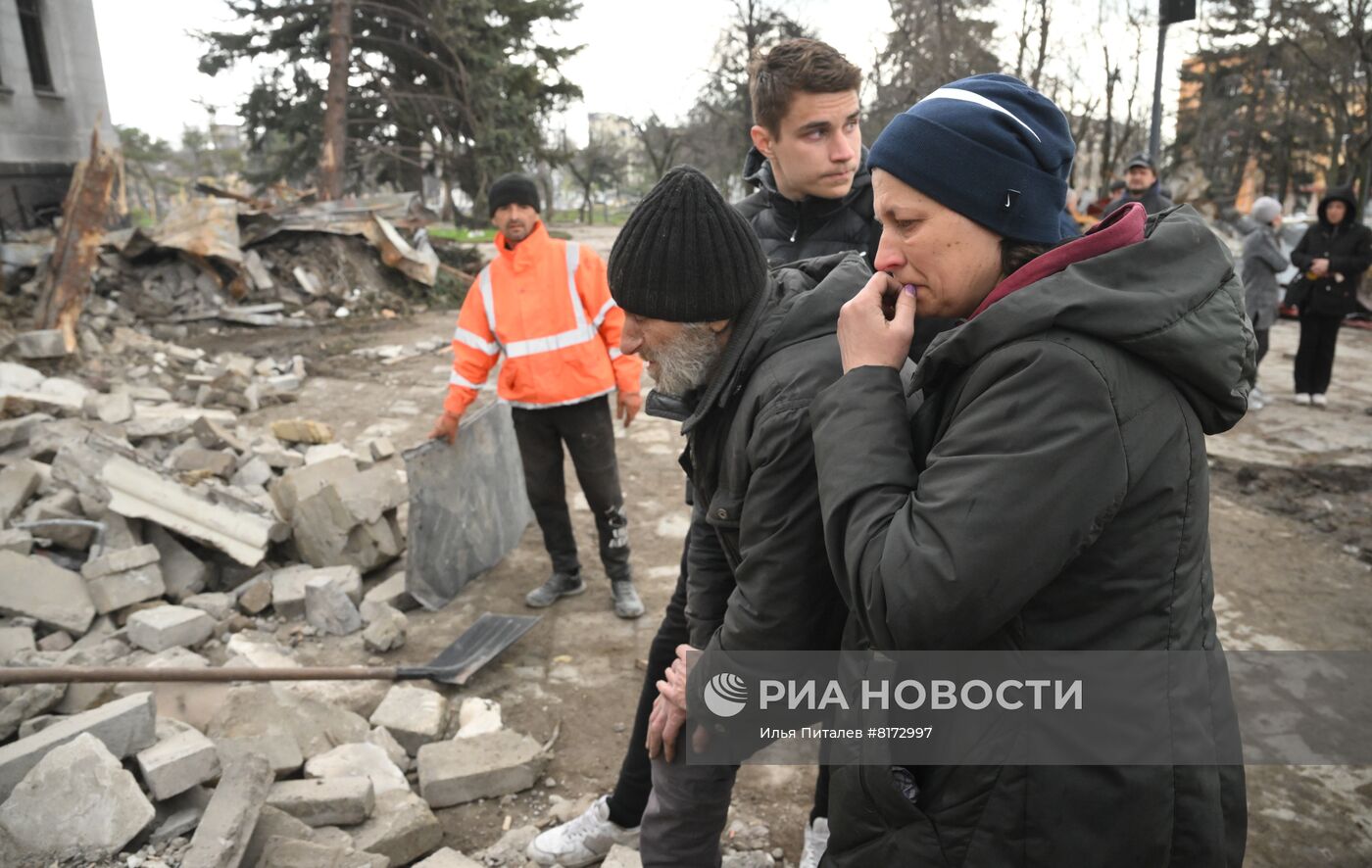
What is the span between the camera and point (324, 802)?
8.96 feet

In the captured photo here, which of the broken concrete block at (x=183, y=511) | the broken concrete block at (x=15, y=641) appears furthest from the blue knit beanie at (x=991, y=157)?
the broken concrete block at (x=183, y=511)

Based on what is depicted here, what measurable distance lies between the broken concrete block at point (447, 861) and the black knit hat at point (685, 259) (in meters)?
1.78

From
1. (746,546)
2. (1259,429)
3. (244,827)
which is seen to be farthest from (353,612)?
(1259,429)

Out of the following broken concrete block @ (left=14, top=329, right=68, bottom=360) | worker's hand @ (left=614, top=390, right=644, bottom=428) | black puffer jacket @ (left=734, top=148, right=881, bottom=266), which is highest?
black puffer jacket @ (left=734, top=148, right=881, bottom=266)

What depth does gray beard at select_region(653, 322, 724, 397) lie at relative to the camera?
181 centimetres

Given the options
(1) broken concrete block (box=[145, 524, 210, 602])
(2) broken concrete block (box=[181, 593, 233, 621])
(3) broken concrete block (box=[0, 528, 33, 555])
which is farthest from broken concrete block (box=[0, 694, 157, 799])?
(3) broken concrete block (box=[0, 528, 33, 555])

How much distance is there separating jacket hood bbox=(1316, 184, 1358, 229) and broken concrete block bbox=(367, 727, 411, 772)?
8350mm

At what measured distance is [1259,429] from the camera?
24.2 ft

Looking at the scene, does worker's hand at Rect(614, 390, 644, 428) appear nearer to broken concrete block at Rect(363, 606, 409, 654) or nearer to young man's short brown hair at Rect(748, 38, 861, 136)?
broken concrete block at Rect(363, 606, 409, 654)

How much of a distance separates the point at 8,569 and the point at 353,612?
1.48 m

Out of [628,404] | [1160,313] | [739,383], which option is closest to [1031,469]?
[1160,313]

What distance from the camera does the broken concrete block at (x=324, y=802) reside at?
8.93 feet

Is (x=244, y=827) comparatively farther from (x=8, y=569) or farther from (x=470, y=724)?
(x=8, y=569)

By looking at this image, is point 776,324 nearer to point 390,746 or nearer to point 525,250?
point 390,746
